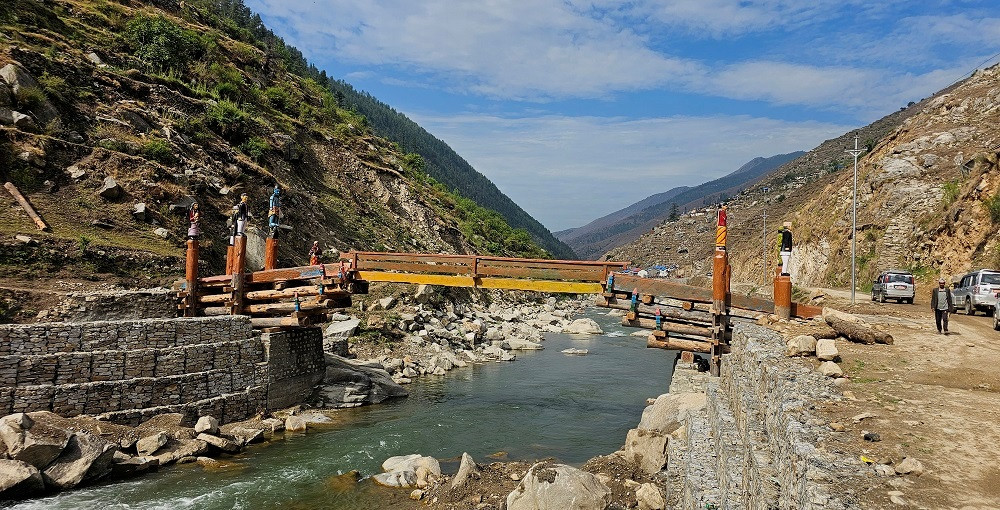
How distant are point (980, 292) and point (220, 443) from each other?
23246 millimetres

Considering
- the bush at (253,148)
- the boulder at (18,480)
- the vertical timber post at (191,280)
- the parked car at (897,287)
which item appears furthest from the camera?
the bush at (253,148)

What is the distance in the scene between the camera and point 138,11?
46688 mm

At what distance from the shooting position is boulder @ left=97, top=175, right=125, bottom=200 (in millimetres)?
23203

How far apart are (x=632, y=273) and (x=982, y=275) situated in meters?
11.5

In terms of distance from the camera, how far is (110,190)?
23328 mm

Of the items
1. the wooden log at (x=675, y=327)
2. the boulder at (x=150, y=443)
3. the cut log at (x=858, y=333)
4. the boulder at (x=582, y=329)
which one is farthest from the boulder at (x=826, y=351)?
the boulder at (x=582, y=329)

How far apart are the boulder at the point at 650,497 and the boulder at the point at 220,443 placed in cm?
1052

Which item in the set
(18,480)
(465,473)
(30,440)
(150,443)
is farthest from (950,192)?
(18,480)

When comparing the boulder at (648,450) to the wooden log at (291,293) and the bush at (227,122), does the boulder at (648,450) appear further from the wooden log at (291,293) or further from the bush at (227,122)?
the bush at (227,122)

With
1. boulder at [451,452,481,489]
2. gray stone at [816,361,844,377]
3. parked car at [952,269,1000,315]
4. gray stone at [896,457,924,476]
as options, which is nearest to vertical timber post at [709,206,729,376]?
gray stone at [816,361,844,377]

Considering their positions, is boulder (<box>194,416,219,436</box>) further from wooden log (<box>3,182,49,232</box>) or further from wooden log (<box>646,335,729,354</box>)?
wooden log (<box>646,335,729,354</box>)

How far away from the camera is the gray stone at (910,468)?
4.29 m

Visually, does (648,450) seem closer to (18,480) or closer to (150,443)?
(150,443)

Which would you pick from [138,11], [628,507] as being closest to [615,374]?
[628,507]
